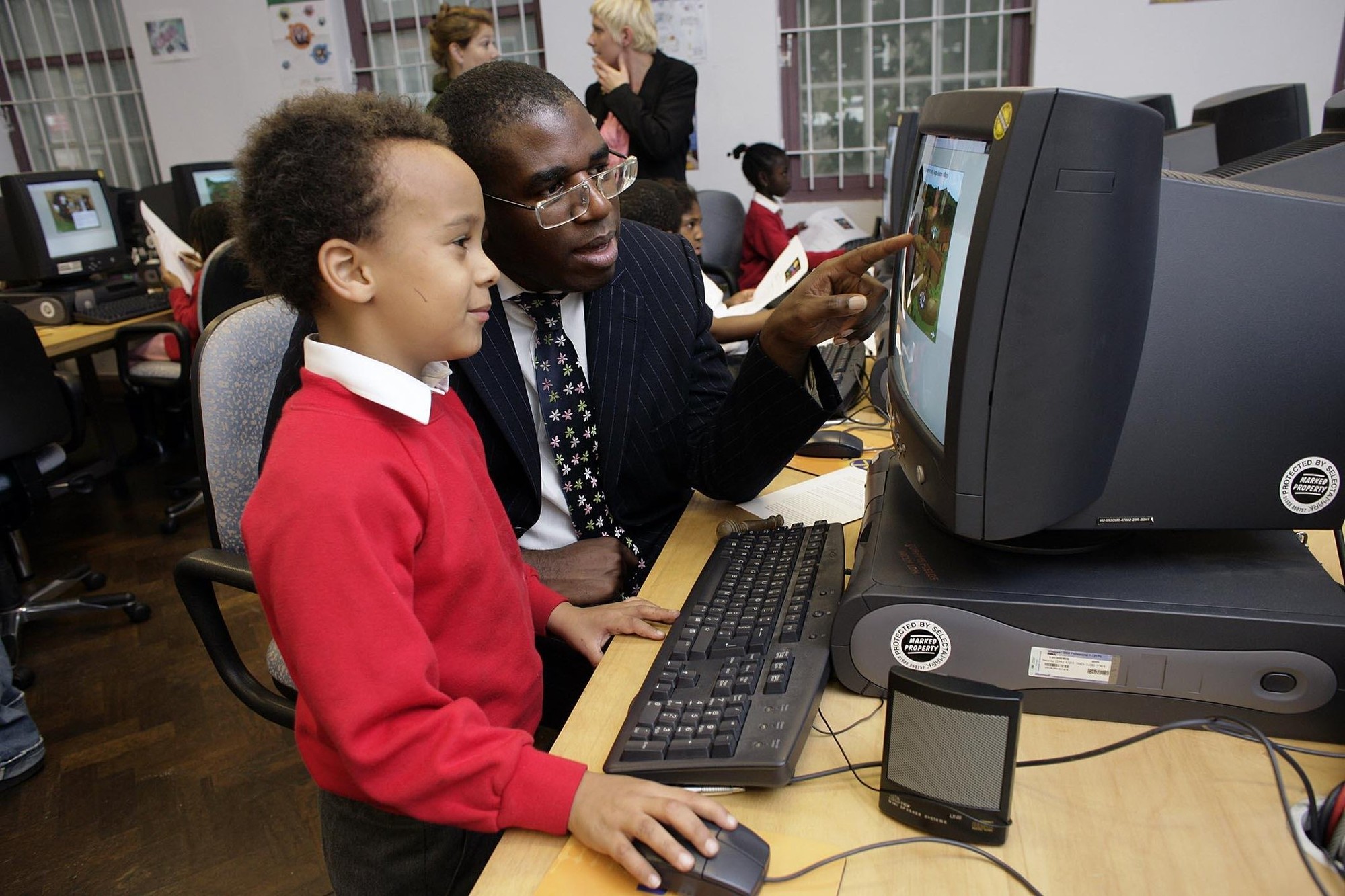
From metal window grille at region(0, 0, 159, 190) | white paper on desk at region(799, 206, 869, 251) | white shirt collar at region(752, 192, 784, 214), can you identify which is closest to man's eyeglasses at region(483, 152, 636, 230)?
white shirt collar at region(752, 192, 784, 214)

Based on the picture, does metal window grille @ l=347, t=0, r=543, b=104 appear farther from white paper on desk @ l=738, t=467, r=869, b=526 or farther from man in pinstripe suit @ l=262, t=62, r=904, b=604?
white paper on desk @ l=738, t=467, r=869, b=526

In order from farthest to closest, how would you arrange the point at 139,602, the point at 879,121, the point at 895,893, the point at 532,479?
the point at 879,121
the point at 139,602
the point at 532,479
the point at 895,893

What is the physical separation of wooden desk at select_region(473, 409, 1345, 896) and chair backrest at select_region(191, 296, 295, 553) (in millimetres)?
674

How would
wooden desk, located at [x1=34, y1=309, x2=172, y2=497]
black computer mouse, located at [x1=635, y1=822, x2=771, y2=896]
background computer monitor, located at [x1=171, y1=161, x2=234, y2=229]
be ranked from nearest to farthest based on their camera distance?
black computer mouse, located at [x1=635, y1=822, x2=771, y2=896], wooden desk, located at [x1=34, y1=309, x2=172, y2=497], background computer monitor, located at [x1=171, y1=161, x2=234, y2=229]

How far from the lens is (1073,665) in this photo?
67 cm

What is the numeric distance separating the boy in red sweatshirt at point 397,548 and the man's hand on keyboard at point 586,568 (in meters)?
0.14

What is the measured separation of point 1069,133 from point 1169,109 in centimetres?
163

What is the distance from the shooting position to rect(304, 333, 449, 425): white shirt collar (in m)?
0.70

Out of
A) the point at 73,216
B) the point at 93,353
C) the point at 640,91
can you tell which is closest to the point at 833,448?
the point at 640,91

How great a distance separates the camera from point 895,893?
0.55 metres

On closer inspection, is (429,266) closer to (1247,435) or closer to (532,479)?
(532,479)

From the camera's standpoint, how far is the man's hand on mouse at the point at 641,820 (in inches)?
21.8

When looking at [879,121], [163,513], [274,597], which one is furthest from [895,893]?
[879,121]

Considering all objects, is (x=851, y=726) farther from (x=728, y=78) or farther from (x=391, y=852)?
(x=728, y=78)
